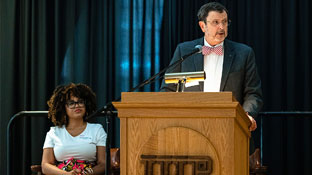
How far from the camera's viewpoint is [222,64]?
358cm

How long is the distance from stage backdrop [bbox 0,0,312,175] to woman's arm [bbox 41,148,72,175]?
5.33 feet

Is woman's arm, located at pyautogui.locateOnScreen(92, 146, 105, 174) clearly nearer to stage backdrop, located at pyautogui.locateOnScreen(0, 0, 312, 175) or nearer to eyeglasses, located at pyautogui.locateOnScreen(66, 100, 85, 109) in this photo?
eyeglasses, located at pyautogui.locateOnScreen(66, 100, 85, 109)

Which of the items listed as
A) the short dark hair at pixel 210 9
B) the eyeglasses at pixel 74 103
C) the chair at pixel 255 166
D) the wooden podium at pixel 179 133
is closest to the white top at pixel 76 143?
the eyeglasses at pixel 74 103

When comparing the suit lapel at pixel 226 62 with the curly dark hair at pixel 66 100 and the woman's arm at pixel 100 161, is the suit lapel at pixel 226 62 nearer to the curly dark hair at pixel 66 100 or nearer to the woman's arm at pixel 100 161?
the woman's arm at pixel 100 161

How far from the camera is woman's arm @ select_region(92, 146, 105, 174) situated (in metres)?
4.16

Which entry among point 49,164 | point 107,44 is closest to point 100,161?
point 49,164

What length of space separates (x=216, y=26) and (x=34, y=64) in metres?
2.99

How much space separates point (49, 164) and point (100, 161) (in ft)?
1.25

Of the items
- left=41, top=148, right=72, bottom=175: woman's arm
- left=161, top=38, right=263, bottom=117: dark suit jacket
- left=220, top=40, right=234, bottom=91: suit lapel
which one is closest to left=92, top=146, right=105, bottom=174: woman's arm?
left=41, top=148, right=72, bottom=175: woman's arm

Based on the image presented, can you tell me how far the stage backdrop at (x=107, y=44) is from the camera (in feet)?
19.0

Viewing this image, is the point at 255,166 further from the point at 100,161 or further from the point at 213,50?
the point at 100,161

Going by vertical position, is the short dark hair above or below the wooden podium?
above

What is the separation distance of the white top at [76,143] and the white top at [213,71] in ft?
3.84

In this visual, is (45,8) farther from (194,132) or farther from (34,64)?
(194,132)
